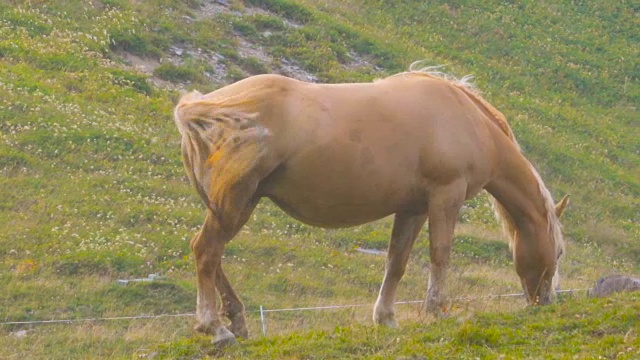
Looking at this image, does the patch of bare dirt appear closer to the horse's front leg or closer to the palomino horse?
the palomino horse

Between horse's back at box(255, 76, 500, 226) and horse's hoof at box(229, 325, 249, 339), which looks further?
horse's hoof at box(229, 325, 249, 339)

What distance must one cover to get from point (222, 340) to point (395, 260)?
232 centimetres

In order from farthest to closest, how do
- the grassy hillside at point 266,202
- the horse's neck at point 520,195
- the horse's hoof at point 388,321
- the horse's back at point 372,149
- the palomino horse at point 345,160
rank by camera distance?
the horse's neck at point 520,195 < the horse's hoof at point 388,321 < the grassy hillside at point 266,202 < the horse's back at point 372,149 < the palomino horse at point 345,160

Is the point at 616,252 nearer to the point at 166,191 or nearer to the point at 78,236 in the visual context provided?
the point at 166,191

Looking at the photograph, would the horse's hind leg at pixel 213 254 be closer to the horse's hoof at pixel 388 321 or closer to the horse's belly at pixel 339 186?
the horse's belly at pixel 339 186

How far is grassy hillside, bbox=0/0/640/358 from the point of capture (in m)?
10.0

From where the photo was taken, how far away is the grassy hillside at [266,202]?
1000 centimetres

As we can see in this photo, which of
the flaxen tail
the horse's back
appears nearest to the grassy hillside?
the horse's back

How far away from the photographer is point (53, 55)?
23125 millimetres

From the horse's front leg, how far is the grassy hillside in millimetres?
219

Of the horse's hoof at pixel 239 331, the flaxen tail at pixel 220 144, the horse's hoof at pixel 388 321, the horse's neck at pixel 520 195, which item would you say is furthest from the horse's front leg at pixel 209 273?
the horse's neck at pixel 520 195

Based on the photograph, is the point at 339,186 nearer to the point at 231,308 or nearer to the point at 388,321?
the point at 231,308

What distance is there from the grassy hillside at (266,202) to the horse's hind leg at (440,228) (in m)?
0.26

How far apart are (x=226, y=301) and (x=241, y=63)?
17.7m
